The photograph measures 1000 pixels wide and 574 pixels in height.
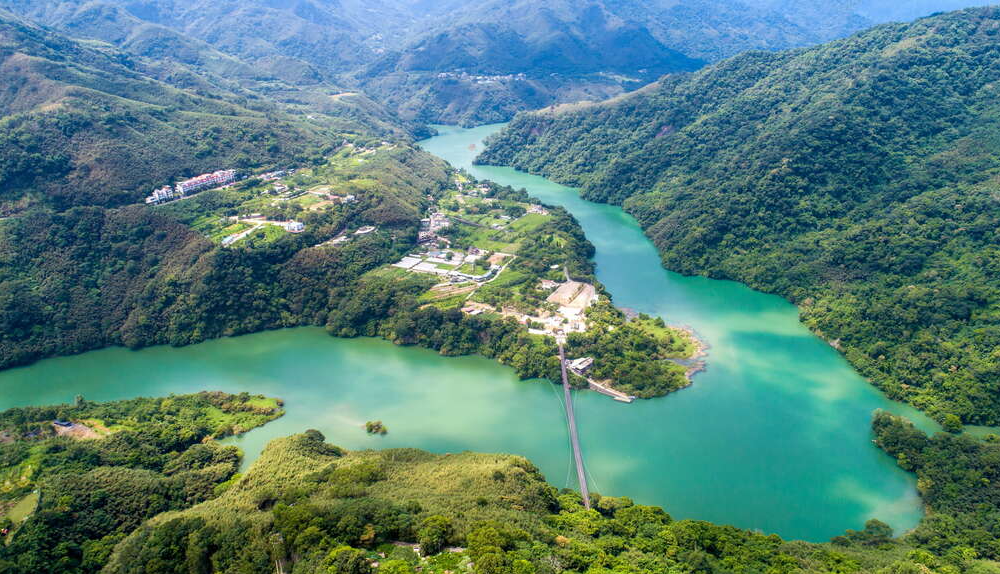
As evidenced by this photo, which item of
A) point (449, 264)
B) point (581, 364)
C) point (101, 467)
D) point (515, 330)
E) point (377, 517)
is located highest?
point (449, 264)

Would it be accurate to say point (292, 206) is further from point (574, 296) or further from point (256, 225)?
point (574, 296)

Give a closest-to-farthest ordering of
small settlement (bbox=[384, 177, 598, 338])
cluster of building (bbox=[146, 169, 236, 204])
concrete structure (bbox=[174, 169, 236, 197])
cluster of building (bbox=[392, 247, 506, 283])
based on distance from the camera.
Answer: small settlement (bbox=[384, 177, 598, 338])
cluster of building (bbox=[392, 247, 506, 283])
cluster of building (bbox=[146, 169, 236, 204])
concrete structure (bbox=[174, 169, 236, 197])

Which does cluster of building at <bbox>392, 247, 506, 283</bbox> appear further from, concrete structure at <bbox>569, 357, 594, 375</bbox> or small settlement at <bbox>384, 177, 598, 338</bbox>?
concrete structure at <bbox>569, 357, 594, 375</bbox>

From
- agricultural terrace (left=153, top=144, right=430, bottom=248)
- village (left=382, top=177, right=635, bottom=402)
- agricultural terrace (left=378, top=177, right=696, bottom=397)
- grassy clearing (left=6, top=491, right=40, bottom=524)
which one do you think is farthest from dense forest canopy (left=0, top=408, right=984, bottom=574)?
agricultural terrace (left=153, top=144, right=430, bottom=248)

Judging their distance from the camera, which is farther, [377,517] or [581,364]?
[581,364]

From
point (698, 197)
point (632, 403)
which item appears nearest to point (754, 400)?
point (632, 403)

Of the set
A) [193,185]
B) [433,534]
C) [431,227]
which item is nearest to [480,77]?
[431,227]

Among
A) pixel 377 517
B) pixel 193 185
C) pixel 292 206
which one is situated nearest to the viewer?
pixel 377 517

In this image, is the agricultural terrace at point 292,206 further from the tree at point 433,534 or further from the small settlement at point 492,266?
the tree at point 433,534
